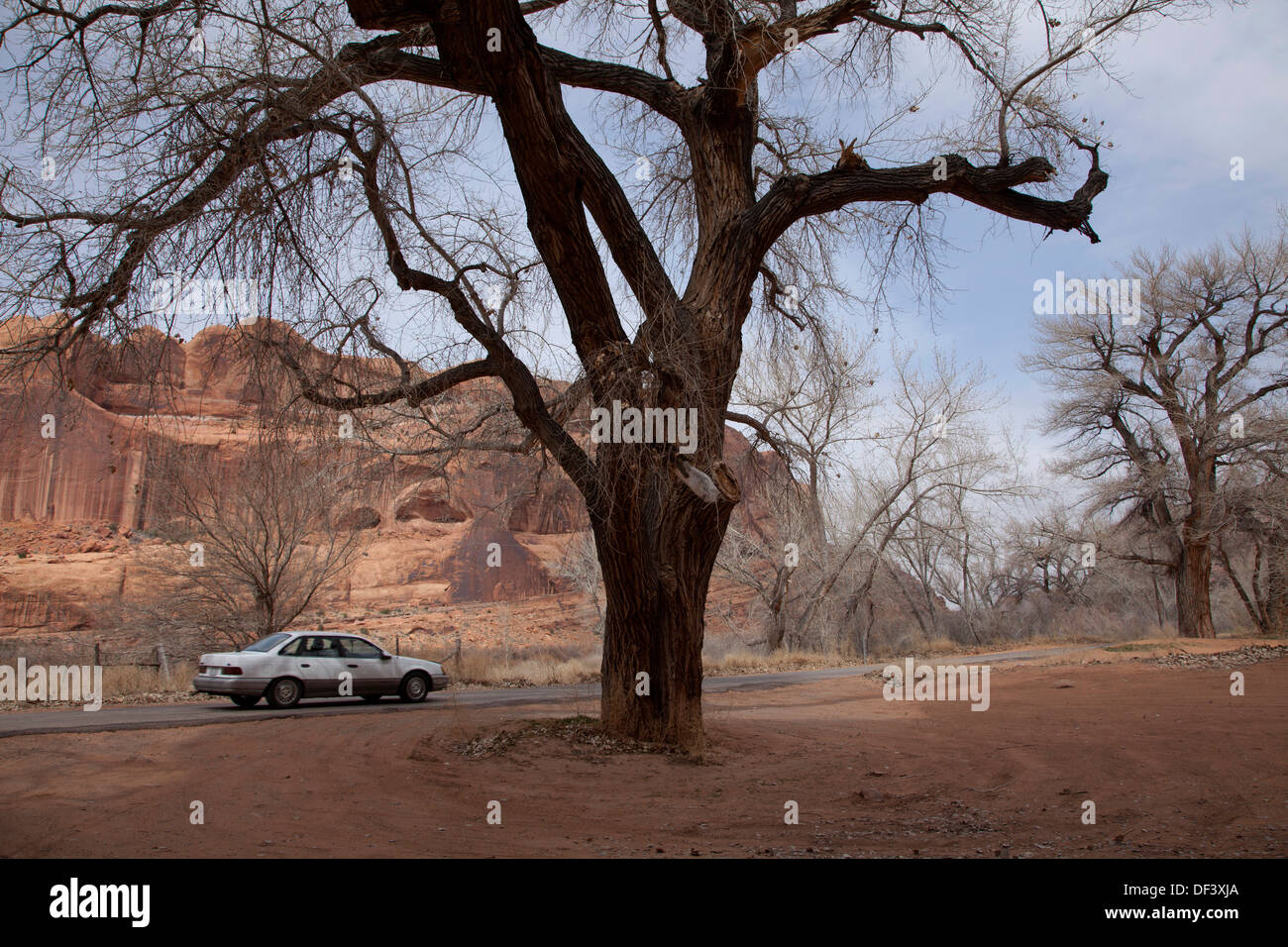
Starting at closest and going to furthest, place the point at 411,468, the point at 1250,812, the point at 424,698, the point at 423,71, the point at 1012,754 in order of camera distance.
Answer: the point at 1250,812
the point at 423,71
the point at 1012,754
the point at 411,468
the point at 424,698

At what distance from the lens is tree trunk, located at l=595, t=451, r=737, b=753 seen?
9406 millimetres

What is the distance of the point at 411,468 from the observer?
41.8 feet

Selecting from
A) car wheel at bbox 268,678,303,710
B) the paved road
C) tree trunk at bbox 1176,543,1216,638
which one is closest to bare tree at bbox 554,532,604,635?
the paved road

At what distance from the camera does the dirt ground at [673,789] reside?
6.00 meters

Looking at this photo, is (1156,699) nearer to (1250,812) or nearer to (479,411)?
(1250,812)

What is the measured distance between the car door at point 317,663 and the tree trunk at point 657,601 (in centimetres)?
780

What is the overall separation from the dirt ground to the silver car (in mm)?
2835

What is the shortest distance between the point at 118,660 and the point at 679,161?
21181 millimetres

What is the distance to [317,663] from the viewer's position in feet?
51.0

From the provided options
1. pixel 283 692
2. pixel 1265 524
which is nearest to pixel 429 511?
pixel 283 692

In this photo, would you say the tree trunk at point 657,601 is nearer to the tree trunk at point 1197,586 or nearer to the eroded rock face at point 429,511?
the tree trunk at point 1197,586

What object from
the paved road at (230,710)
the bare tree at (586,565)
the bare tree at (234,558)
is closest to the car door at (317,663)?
the paved road at (230,710)

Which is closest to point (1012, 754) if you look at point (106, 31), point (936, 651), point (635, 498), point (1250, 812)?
point (1250, 812)

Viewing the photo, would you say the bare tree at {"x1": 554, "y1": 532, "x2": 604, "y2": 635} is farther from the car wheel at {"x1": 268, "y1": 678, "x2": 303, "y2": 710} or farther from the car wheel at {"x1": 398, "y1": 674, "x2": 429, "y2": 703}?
the car wheel at {"x1": 268, "y1": 678, "x2": 303, "y2": 710}
